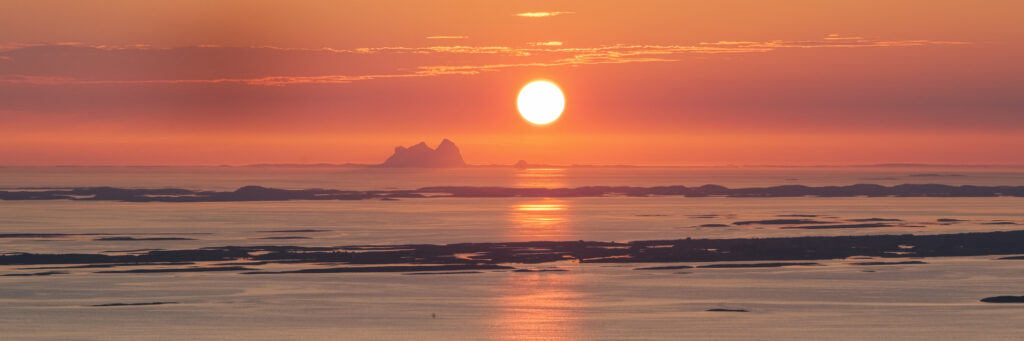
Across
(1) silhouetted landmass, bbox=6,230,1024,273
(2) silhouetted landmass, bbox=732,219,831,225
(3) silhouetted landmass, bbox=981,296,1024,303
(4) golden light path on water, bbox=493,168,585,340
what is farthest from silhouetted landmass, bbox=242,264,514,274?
(2) silhouetted landmass, bbox=732,219,831,225

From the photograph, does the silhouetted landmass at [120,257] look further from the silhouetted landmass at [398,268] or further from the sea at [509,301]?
the silhouetted landmass at [398,268]

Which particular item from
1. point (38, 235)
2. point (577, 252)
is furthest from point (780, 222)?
point (38, 235)

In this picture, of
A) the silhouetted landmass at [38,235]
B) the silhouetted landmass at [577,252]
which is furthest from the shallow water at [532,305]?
the silhouetted landmass at [38,235]

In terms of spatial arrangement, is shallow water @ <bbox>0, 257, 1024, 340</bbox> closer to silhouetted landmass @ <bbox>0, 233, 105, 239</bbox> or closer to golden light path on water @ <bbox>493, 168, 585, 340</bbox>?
golden light path on water @ <bbox>493, 168, 585, 340</bbox>

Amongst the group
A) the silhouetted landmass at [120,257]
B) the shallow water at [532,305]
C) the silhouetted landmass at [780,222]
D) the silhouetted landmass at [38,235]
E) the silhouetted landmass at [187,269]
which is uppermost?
the silhouetted landmass at [780,222]

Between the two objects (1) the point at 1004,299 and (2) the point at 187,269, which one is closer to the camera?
(1) the point at 1004,299

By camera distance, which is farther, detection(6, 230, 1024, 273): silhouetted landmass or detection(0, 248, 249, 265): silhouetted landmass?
detection(6, 230, 1024, 273): silhouetted landmass

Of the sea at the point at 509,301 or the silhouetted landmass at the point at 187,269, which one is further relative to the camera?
the silhouetted landmass at the point at 187,269

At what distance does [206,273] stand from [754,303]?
24265 mm

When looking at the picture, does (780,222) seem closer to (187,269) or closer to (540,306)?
(187,269)

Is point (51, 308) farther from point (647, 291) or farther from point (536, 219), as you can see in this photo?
point (536, 219)

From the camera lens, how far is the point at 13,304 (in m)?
46.6

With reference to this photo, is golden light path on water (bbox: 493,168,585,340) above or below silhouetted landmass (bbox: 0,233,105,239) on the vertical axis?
below

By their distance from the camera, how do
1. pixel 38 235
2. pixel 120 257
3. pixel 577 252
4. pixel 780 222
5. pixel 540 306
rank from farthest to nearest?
pixel 780 222 → pixel 38 235 → pixel 577 252 → pixel 120 257 → pixel 540 306
